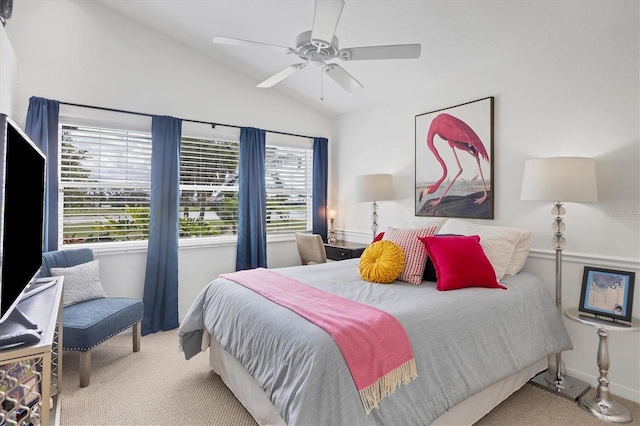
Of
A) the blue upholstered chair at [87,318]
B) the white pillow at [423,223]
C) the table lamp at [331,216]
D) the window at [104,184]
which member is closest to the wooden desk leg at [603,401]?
the white pillow at [423,223]

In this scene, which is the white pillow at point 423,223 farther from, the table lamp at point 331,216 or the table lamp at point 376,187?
the table lamp at point 331,216

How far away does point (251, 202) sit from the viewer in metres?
4.12

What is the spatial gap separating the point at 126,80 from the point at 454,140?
3.27 m

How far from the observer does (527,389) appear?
2430mm

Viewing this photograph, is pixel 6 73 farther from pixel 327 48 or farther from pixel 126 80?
pixel 327 48

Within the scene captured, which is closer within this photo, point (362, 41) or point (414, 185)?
point (362, 41)

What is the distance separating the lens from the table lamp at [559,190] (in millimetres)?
2238

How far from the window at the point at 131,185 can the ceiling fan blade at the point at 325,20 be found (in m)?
2.34

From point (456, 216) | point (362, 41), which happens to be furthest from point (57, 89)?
point (456, 216)

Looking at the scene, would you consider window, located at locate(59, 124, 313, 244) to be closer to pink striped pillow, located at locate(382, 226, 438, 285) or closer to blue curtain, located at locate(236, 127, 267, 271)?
blue curtain, located at locate(236, 127, 267, 271)

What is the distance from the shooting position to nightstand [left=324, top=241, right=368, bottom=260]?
4004 millimetres

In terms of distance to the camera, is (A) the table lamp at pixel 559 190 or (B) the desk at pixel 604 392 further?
(A) the table lamp at pixel 559 190

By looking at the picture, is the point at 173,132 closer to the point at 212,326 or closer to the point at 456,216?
the point at 212,326

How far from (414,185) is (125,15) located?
338 centimetres
